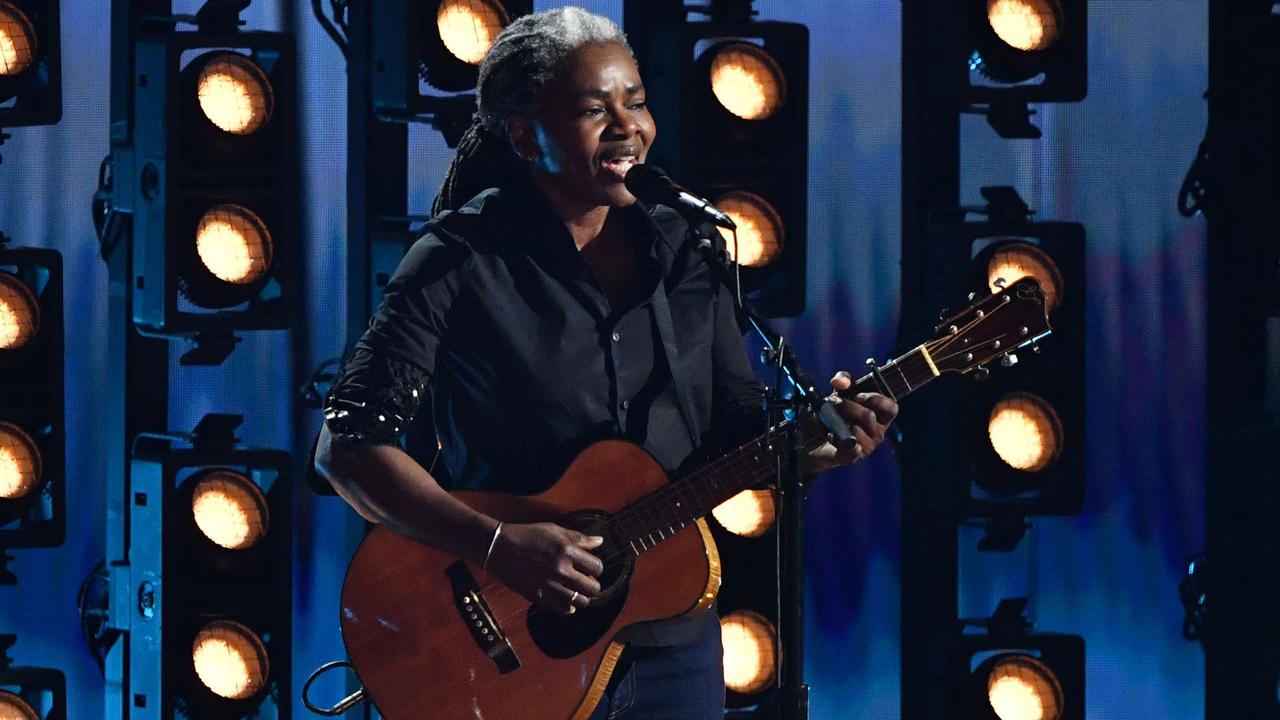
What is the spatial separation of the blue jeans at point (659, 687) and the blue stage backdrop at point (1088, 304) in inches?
91.7

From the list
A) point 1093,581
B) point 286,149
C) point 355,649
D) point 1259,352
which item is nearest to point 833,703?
point 1093,581

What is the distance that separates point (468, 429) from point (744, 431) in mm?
389

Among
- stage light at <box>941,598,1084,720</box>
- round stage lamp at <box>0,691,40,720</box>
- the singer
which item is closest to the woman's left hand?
the singer

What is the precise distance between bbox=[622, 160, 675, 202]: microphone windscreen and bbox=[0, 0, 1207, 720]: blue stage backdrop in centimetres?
241

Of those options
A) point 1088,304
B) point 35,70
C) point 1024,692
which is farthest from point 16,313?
point 1088,304

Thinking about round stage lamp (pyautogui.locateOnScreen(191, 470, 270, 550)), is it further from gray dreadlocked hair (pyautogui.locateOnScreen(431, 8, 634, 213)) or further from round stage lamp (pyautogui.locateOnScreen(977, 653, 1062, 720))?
round stage lamp (pyautogui.locateOnScreen(977, 653, 1062, 720))

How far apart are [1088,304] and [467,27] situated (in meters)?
2.12

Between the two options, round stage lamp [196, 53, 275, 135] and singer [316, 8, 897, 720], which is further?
round stage lamp [196, 53, 275, 135]

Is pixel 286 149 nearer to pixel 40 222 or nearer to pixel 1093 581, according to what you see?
pixel 40 222

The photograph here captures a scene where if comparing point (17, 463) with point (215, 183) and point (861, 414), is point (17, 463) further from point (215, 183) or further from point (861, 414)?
point (861, 414)

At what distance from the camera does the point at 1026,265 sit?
3543 mm

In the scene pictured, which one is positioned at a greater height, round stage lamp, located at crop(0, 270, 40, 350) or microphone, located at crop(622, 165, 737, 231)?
round stage lamp, located at crop(0, 270, 40, 350)

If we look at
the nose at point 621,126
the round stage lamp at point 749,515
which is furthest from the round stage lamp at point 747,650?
the nose at point 621,126

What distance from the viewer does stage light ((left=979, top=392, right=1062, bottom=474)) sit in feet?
11.6
